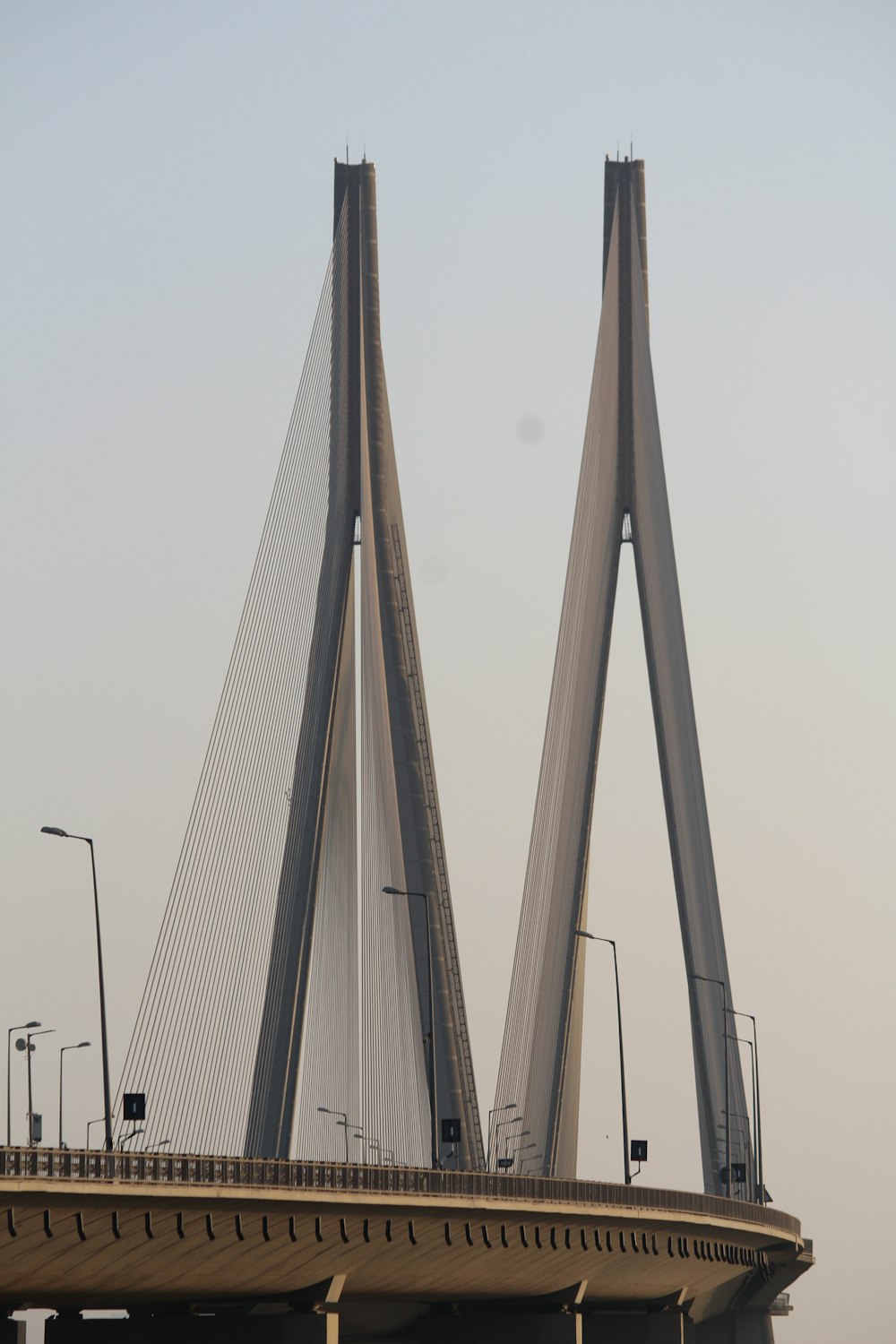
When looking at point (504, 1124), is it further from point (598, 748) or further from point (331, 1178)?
point (331, 1178)

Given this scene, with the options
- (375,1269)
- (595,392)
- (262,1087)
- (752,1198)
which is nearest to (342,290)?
(595,392)

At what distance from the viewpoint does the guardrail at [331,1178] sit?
35.3 meters

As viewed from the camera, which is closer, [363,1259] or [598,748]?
[363,1259]

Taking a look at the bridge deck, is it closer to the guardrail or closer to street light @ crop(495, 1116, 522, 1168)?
the guardrail

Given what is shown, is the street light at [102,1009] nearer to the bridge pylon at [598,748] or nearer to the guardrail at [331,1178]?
the guardrail at [331,1178]

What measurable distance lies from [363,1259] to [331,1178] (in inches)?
82.4

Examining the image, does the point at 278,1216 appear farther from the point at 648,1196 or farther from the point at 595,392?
the point at 595,392

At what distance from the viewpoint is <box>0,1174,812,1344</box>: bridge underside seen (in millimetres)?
36250

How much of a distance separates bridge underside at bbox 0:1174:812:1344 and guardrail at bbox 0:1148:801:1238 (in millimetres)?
244

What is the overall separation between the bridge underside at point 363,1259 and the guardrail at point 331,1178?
24 cm

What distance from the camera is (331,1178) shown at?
1668 inches

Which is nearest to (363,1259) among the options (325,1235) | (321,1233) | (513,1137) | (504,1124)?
(325,1235)

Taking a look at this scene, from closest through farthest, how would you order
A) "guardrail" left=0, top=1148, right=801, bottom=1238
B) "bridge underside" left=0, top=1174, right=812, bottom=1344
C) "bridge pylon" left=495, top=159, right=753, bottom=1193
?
1. "guardrail" left=0, top=1148, right=801, bottom=1238
2. "bridge underside" left=0, top=1174, right=812, bottom=1344
3. "bridge pylon" left=495, top=159, right=753, bottom=1193

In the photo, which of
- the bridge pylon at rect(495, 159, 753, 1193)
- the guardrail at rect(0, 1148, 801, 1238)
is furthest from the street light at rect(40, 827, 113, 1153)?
the bridge pylon at rect(495, 159, 753, 1193)
